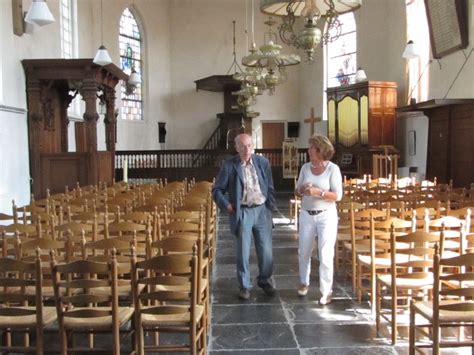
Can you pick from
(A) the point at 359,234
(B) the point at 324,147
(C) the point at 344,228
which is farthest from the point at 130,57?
(B) the point at 324,147

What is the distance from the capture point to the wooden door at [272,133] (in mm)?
22859

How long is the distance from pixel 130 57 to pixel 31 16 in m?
11.9

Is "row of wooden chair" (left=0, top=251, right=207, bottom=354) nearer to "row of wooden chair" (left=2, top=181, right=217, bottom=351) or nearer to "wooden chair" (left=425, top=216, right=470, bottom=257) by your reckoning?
"row of wooden chair" (left=2, top=181, right=217, bottom=351)

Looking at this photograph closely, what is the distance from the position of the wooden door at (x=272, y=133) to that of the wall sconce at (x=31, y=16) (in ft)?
42.2

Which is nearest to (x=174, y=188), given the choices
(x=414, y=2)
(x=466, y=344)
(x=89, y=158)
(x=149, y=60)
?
(x=89, y=158)

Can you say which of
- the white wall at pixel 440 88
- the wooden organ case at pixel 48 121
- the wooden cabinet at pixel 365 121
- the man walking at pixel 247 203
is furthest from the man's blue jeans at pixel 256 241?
the wooden cabinet at pixel 365 121

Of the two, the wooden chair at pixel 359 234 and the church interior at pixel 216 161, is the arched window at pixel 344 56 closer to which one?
the church interior at pixel 216 161

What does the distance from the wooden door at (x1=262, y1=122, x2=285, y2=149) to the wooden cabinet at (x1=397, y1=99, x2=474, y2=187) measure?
9.99m

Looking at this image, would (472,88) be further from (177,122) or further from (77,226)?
(177,122)

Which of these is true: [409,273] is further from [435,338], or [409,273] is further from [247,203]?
[247,203]

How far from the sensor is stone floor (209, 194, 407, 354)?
4055 mm

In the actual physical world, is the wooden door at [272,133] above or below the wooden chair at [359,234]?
above

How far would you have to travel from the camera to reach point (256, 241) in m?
5.46

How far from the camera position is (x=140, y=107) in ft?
70.6
